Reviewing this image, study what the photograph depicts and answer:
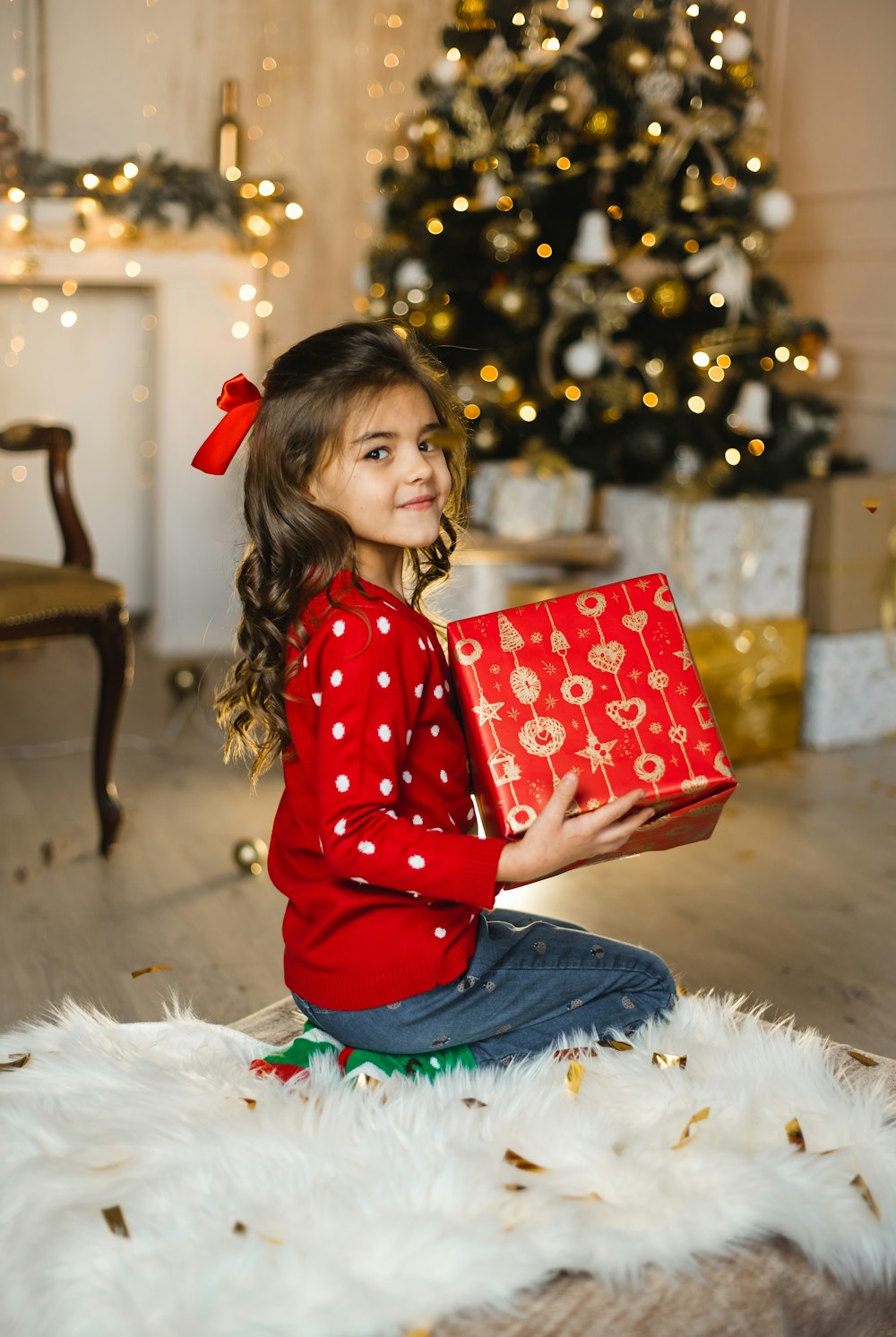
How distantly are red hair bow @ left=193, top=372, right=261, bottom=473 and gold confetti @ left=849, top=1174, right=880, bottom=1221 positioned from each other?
0.89m

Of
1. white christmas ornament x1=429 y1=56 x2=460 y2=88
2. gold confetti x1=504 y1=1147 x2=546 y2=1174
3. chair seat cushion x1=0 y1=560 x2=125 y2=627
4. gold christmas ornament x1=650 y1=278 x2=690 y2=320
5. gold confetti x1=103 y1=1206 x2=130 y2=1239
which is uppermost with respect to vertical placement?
white christmas ornament x1=429 y1=56 x2=460 y2=88

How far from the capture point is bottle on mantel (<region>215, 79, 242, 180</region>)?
4.16 m

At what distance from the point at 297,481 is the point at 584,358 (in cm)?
193

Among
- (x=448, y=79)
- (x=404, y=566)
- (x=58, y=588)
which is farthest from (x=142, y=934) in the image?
(x=448, y=79)

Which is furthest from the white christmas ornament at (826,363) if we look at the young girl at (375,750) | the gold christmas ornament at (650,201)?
the young girl at (375,750)

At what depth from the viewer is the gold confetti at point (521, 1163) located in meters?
1.09

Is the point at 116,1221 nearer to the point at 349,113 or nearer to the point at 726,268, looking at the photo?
the point at 726,268

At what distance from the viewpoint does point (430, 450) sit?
136 centimetres

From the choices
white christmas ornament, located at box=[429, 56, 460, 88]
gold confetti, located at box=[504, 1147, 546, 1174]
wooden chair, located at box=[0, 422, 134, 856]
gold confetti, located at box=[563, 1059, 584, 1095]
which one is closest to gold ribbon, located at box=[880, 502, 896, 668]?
white christmas ornament, located at box=[429, 56, 460, 88]

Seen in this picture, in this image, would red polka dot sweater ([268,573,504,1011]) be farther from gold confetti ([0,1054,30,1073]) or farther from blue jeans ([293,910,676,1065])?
gold confetti ([0,1054,30,1073])

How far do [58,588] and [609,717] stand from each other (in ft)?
4.82

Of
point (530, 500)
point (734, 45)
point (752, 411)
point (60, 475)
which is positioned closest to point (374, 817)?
point (60, 475)

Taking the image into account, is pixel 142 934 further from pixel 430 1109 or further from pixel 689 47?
pixel 689 47

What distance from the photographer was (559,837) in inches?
48.6
